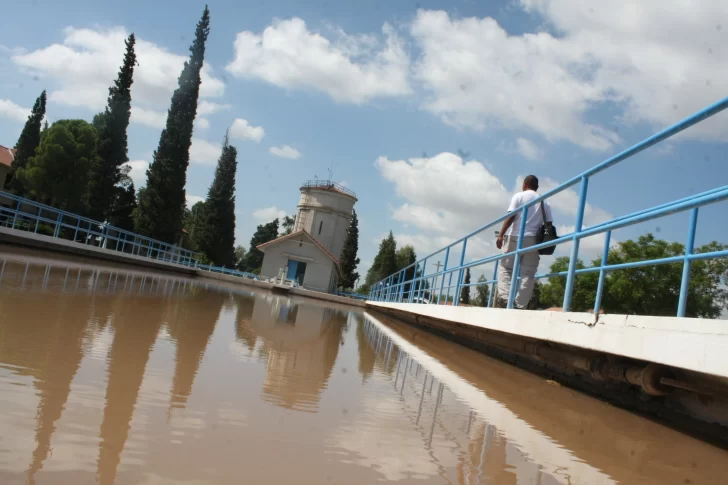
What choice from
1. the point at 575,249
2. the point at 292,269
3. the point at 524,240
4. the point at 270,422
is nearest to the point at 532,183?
the point at 524,240

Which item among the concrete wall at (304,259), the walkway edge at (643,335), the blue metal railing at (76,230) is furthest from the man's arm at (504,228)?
the concrete wall at (304,259)

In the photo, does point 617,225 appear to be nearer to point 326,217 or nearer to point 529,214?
point 529,214

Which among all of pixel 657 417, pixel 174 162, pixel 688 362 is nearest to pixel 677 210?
pixel 688 362

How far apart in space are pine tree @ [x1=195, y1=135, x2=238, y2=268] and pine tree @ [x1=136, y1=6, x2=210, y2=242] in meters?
12.7

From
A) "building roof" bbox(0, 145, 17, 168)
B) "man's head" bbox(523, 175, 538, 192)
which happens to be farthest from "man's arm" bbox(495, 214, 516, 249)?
"building roof" bbox(0, 145, 17, 168)

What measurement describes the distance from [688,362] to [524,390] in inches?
67.3

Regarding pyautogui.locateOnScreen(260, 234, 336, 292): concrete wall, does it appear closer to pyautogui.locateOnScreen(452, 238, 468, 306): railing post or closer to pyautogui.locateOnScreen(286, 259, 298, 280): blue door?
pyautogui.locateOnScreen(286, 259, 298, 280): blue door

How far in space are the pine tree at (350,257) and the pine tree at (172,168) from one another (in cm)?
1923

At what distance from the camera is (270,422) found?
87.0 inches

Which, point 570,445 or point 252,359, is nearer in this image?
point 570,445

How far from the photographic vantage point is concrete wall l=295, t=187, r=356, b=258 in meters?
45.3

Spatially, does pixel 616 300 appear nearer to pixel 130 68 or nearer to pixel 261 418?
pixel 130 68

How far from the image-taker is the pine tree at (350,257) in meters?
51.9

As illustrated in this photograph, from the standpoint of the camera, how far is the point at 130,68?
109 feet
